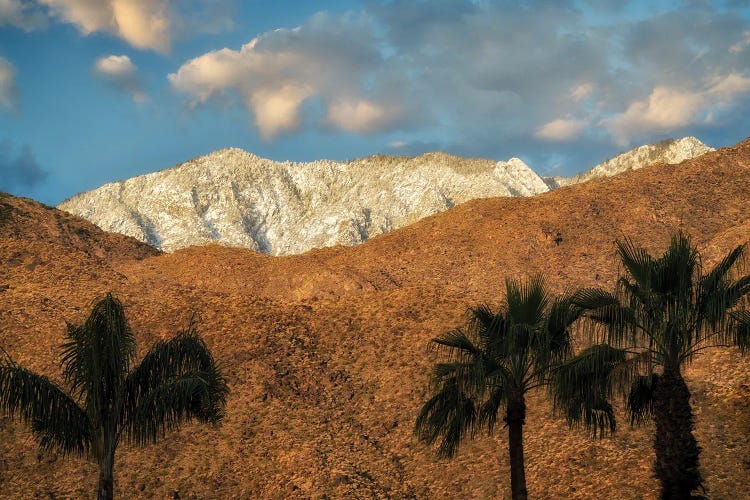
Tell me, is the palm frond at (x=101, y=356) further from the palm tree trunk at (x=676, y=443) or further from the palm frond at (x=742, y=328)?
the palm frond at (x=742, y=328)

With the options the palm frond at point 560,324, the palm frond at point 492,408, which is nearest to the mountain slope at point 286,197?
the palm frond at point 492,408

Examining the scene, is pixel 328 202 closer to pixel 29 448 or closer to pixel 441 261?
pixel 441 261

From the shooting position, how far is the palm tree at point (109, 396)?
13625 mm

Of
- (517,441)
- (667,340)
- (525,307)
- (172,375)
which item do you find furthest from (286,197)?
(667,340)

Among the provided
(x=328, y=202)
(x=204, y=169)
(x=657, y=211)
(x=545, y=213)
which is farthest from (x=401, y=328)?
(x=204, y=169)

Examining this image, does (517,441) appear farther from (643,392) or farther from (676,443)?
(676,443)

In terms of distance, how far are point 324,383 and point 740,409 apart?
56.6ft

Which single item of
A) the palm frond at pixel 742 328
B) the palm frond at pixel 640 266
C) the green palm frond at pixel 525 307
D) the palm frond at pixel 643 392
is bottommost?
the palm frond at pixel 643 392

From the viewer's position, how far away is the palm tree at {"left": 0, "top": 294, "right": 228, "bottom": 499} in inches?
536

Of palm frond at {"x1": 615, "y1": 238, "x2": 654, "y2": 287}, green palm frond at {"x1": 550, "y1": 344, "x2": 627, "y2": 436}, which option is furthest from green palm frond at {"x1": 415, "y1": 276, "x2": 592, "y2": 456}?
palm frond at {"x1": 615, "y1": 238, "x2": 654, "y2": 287}

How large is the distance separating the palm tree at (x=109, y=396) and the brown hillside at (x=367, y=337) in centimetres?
1101

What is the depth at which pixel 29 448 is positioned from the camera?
87.2 ft

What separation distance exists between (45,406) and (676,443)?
12510 millimetres

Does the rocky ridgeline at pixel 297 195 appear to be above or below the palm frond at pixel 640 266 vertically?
above
